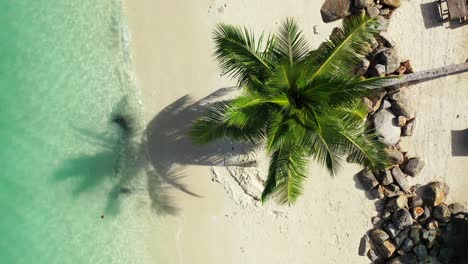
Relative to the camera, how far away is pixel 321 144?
9.74 m

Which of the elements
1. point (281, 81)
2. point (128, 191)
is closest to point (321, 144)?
point (281, 81)

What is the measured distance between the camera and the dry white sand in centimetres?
1255

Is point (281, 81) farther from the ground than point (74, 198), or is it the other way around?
point (281, 81)

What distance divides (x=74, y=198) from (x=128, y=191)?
52.6 inches

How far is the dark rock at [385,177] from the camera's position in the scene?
12.5 meters

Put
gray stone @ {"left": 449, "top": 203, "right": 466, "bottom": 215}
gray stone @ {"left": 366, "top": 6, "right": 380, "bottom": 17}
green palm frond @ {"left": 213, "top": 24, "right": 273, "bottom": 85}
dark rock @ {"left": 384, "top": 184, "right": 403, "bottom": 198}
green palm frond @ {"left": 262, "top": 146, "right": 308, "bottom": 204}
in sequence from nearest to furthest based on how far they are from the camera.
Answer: green palm frond @ {"left": 213, "top": 24, "right": 273, "bottom": 85}, green palm frond @ {"left": 262, "top": 146, "right": 308, "bottom": 204}, gray stone @ {"left": 366, "top": 6, "right": 380, "bottom": 17}, dark rock @ {"left": 384, "top": 184, "right": 403, "bottom": 198}, gray stone @ {"left": 449, "top": 203, "right": 466, "bottom": 215}

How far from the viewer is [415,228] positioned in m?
12.7

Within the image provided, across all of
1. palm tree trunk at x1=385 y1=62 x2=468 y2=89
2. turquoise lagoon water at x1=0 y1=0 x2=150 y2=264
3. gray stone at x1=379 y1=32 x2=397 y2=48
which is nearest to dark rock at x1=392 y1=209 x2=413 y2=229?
palm tree trunk at x1=385 y1=62 x2=468 y2=89

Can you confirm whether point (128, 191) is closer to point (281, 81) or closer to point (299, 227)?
point (299, 227)

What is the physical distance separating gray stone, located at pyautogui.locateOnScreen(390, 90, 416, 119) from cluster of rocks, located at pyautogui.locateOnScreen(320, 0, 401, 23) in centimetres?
197

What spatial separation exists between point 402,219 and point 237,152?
14.3 ft

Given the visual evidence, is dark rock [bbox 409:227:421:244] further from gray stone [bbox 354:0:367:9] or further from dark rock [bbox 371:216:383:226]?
gray stone [bbox 354:0:367:9]

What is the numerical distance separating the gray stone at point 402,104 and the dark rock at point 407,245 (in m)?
3.03

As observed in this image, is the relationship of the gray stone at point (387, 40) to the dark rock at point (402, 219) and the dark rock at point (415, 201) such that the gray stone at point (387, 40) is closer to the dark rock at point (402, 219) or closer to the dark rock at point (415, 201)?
the dark rock at point (415, 201)
